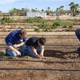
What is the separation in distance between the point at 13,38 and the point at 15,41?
22 centimetres

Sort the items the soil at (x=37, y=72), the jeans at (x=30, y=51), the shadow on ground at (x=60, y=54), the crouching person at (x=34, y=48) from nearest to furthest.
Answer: the soil at (x=37, y=72), the crouching person at (x=34, y=48), the jeans at (x=30, y=51), the shadow on ground at (x=60, y=54)

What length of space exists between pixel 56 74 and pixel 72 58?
5.41 feet

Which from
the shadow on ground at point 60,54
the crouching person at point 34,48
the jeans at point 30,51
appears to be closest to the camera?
the crouching person at point 34,48

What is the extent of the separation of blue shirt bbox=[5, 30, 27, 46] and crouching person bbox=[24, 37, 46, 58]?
31 cm

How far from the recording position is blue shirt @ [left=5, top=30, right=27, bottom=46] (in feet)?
21.1

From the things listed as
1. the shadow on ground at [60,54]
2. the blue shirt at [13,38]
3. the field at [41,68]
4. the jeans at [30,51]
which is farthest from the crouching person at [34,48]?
the shadow on ground at [60,54]

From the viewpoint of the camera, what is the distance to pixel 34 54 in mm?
6770

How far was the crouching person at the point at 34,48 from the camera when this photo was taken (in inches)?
249

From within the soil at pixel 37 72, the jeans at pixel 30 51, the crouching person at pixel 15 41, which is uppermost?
the crouching person at pixel 15 41

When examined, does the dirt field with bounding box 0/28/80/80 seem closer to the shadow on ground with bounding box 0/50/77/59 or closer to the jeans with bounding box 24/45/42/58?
the shadow on ground with bounding box 0/50/77/59

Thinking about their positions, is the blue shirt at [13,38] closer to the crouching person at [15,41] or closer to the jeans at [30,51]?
the crouching person at [15,41]

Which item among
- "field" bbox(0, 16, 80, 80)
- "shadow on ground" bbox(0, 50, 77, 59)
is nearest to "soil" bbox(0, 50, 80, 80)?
"field" bbox(0, 16, 80, 80)

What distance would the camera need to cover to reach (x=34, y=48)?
256 inches

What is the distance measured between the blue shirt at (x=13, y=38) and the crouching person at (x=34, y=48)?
1.03 ft
